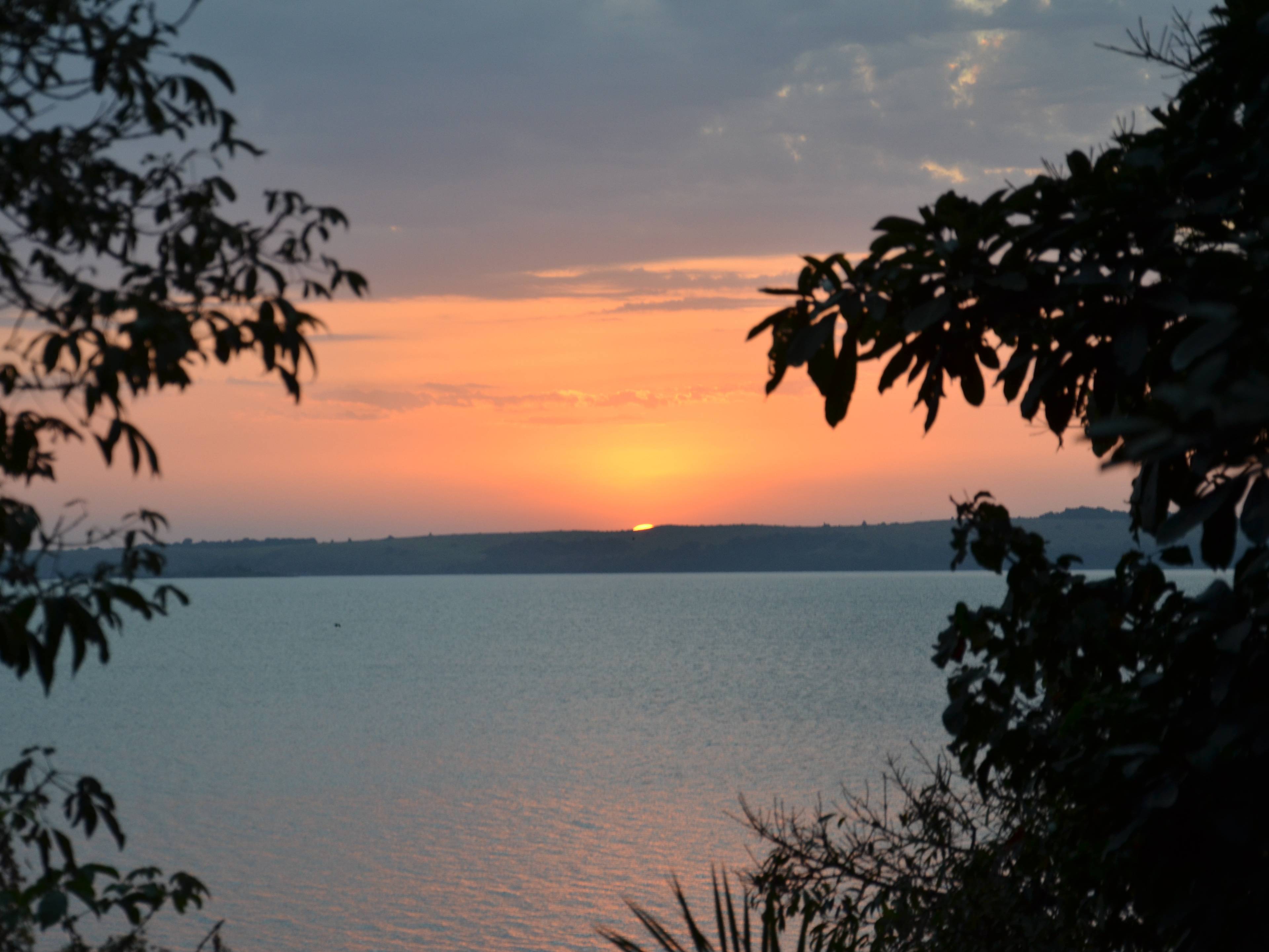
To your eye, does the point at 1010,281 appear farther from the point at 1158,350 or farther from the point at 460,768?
the point at 460,768

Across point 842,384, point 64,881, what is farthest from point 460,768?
point 842,384

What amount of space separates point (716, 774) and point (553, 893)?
1535cm

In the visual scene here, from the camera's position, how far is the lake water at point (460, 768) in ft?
80.7

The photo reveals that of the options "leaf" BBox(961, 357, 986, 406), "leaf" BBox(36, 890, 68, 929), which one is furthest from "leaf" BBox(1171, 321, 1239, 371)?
"leaf" BBox(36, 890, 68, 929)

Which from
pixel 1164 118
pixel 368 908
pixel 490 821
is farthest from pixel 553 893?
pixel 1164 118

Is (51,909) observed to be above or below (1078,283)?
below

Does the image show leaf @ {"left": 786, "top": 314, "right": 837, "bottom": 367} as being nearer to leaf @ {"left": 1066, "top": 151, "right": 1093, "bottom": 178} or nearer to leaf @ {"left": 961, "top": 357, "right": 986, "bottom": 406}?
leaf @ {"left": 961, "top": 357, "right": 986, "bottom": 406}

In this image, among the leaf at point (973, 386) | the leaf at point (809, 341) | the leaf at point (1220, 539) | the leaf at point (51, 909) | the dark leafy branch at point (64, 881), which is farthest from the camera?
the leaf at point (973, 386)

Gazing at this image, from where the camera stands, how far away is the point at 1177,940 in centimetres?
381

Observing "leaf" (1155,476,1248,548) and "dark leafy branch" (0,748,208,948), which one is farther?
"dark leafy branch" (0,748,208,948)

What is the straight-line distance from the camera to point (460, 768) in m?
42.7

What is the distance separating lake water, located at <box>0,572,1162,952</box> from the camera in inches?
968

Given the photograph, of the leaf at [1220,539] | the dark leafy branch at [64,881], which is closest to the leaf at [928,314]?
the leaf at [1220,539]

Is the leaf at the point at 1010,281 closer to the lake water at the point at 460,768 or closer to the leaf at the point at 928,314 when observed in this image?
the leaf at the point at 928,314
